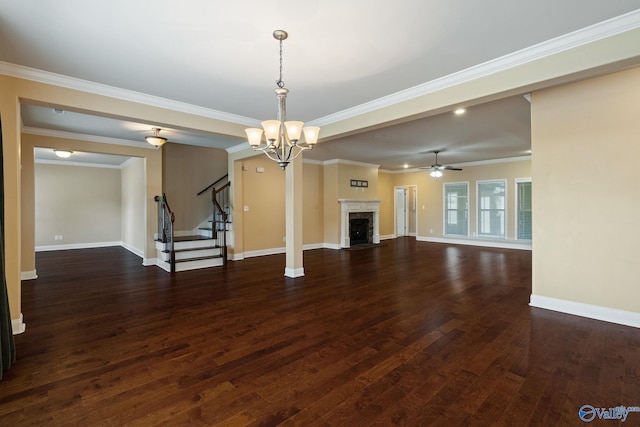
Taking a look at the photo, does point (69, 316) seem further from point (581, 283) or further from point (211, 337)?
point (581, 283)

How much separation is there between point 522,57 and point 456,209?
8081 millimetres

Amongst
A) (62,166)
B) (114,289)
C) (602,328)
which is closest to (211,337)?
(114,289)

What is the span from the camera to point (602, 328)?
309cm

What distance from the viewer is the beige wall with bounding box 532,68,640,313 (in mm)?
3143

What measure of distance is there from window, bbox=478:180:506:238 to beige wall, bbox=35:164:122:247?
12.1 meters

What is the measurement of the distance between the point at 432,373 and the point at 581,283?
8.05 ft

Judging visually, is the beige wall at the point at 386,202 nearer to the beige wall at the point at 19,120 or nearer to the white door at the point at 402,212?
the white door at the point at 402,212

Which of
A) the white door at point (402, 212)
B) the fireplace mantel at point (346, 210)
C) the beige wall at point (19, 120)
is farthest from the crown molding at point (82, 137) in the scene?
the white door at point (402, 212)

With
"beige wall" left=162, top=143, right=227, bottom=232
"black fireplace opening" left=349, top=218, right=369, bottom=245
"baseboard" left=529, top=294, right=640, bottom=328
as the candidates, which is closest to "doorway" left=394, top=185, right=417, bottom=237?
"black fireplace opening" left=349, top=218, right=369, bottom=245

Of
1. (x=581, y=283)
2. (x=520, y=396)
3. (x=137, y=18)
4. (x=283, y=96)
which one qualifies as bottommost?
(x=520, y=396)

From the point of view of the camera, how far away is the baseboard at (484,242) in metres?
8.80

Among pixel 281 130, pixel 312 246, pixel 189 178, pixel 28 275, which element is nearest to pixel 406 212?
pixel 312 246

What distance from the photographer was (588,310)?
3.38 metres

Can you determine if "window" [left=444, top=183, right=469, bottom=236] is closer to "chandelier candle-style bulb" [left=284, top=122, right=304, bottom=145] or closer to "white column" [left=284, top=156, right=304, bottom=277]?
"white column" [left=284, top=156, right=304, bottom=277]
